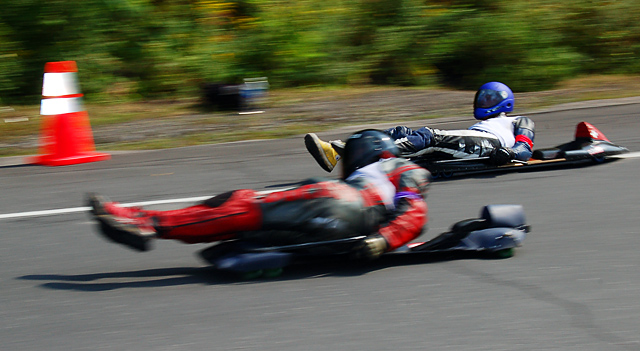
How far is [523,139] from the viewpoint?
22.4ft

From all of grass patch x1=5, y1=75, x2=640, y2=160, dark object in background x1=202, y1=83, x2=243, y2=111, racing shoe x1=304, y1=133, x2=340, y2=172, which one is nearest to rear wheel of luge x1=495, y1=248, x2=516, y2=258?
racing shoe x1=304, y1=133, x2=340, y2=172

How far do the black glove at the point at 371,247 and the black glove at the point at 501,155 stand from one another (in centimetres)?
295

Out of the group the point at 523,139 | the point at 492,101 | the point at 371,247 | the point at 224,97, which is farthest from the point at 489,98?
the point at 224,97

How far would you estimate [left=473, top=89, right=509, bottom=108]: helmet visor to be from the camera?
698 cm

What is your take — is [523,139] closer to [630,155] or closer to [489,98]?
[489,98]

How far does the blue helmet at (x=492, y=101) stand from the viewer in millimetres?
6984

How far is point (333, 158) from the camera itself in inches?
253

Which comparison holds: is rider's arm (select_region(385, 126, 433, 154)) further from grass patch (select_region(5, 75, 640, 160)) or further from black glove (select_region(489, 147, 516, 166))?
grass patch (select_region(5, 75, 640, 160))

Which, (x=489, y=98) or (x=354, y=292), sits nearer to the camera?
(x=354, y=292)

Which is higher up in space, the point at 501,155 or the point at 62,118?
the point at 62,118

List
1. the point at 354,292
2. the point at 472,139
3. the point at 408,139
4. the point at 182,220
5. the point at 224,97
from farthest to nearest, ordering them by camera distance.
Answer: the point at 224,97 → the point at 472,139 → the point at 408,139 → the point at 354,292 → the point at 182,220

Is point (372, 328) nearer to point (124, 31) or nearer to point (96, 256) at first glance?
point (96, 256)

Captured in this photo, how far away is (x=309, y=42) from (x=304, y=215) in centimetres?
903

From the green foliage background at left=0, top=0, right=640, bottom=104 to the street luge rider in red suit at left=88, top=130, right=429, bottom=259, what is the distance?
27.5 ft
